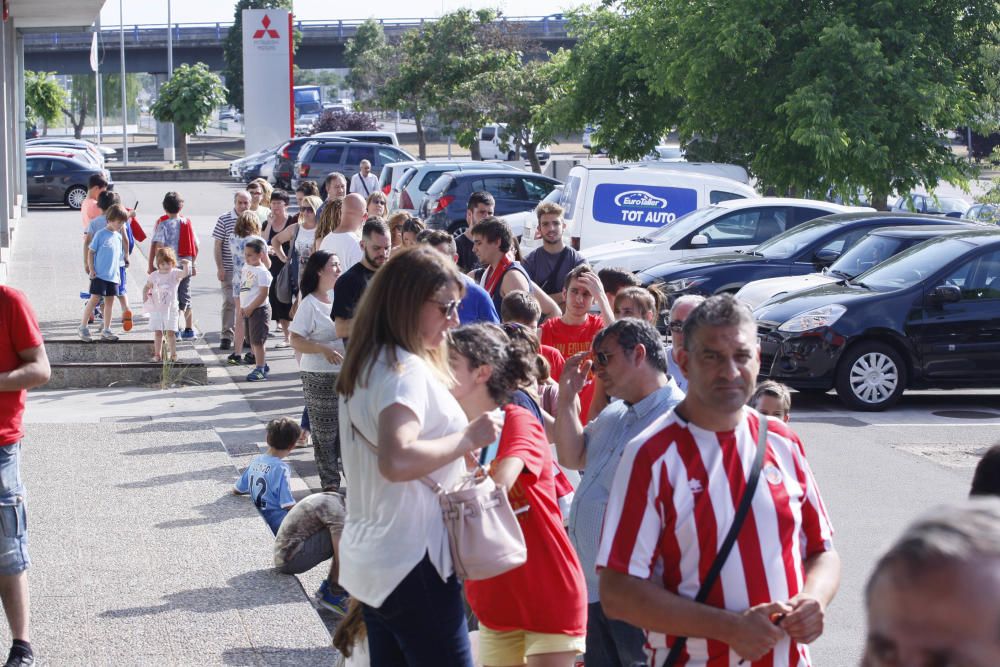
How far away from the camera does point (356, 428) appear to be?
3689 millimetres

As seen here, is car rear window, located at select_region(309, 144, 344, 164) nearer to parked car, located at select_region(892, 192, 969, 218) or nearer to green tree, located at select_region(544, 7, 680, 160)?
green tree, located at select_region(544, 7, 680, 160)

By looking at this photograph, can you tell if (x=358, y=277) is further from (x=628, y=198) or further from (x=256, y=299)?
(x=628, y=198)

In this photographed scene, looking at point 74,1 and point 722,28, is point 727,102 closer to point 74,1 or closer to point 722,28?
point 722,28

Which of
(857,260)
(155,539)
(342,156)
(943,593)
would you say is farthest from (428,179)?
(943,593)

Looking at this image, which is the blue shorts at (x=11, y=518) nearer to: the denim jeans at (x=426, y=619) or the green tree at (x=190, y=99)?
the denim jeans at (x=426, y=619)

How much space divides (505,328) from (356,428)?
4.61 feet

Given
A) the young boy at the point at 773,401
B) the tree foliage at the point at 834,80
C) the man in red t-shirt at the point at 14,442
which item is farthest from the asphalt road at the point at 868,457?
the tree foliage at the point at 834,80

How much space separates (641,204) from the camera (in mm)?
18984

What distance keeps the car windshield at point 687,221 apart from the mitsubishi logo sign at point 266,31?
28.6 meters

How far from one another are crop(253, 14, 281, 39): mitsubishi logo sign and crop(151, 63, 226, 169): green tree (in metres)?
10.4

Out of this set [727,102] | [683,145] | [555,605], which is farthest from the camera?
[683,145]

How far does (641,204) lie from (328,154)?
19.7 meters

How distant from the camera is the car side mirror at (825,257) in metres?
15.1

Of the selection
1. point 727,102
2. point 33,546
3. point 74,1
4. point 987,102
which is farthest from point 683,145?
point 33,546
